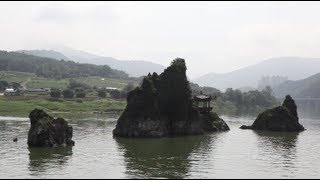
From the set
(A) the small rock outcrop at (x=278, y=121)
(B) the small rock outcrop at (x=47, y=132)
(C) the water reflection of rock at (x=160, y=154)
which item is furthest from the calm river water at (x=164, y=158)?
(A) the small rock outcrop at (x=278, y=121)

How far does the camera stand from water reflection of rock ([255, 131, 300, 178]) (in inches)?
2986

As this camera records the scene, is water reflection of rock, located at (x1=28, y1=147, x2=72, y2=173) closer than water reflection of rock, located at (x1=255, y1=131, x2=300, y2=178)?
Yes

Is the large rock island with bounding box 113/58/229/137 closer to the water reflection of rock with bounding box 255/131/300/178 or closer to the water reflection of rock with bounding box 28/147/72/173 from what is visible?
the water reflection of rock with bounding box 255/131/300/178

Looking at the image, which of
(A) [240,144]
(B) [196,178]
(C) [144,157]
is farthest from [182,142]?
(B) [196,178]

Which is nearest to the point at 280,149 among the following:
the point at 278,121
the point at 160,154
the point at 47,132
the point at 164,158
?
the point at 160,154

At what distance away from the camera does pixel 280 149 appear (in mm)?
96938

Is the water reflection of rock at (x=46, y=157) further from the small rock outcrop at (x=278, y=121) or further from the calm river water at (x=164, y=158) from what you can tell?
the small rock outcrop at (x=278, y=121)

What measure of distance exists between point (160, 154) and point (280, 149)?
2768 cm

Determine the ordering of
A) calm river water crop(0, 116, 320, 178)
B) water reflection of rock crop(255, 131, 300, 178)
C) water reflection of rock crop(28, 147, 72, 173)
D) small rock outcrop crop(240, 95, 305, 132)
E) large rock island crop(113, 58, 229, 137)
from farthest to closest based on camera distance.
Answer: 1. small rock outcrop crop(240, 95, 305, 132)
2. large rock island crop(113, 58, 229, 137)
3. water reflection of rock crop(255, 131, 300, 178)
4. water reflection of rock crop(28, 147, 72, 173)
5. calm river water crop(0, 116, 320, 178)

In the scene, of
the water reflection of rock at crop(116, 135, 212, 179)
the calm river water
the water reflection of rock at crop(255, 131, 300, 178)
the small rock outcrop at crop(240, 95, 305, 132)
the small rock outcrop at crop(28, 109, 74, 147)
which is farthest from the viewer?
the small rock outcrop at crop(240, 95, 305, 132)

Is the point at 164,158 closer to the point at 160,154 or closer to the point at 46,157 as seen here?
the point at 160,154

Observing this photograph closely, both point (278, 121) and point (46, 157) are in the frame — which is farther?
point (278, 121)

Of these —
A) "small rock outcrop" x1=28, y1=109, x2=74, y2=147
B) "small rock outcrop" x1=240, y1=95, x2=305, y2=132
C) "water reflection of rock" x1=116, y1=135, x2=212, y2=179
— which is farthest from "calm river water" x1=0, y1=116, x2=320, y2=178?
"small rock outcrop" x1=240, y1=95, x2=305, y2=132

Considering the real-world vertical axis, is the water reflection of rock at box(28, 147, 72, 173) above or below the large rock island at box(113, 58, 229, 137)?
below
